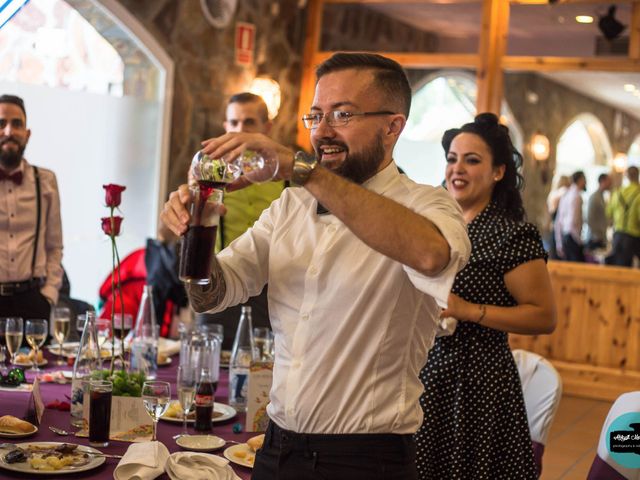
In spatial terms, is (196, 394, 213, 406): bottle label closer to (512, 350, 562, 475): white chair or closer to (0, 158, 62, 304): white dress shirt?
(512, 350, 562, 475): white chair

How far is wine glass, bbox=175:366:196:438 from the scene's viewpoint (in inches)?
99.3

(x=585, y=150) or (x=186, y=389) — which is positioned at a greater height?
(x=585, y=150)

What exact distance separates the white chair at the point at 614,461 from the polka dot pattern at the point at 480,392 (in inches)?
11.8

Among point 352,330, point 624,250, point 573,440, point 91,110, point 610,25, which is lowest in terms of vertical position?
point 573,440

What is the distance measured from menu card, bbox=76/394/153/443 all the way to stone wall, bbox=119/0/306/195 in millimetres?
4698

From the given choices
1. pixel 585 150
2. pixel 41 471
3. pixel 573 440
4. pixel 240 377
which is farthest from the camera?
pixel 585 150

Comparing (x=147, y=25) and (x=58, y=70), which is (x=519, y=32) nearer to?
(x=147, y=25)

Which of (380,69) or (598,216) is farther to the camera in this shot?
(598,216)

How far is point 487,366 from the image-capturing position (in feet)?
9.78

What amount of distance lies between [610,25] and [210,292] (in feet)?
21.4

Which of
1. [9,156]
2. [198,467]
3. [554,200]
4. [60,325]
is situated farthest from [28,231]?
[554,200]

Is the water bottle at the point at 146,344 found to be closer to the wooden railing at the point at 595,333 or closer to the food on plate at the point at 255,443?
the food on plate at the point at 255,443

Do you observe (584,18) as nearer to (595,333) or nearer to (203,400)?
(595,333)

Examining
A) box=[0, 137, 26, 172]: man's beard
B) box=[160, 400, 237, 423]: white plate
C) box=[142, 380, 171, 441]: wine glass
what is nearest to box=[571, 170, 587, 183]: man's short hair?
box=[0, 137, 26, 172]: man's beard
